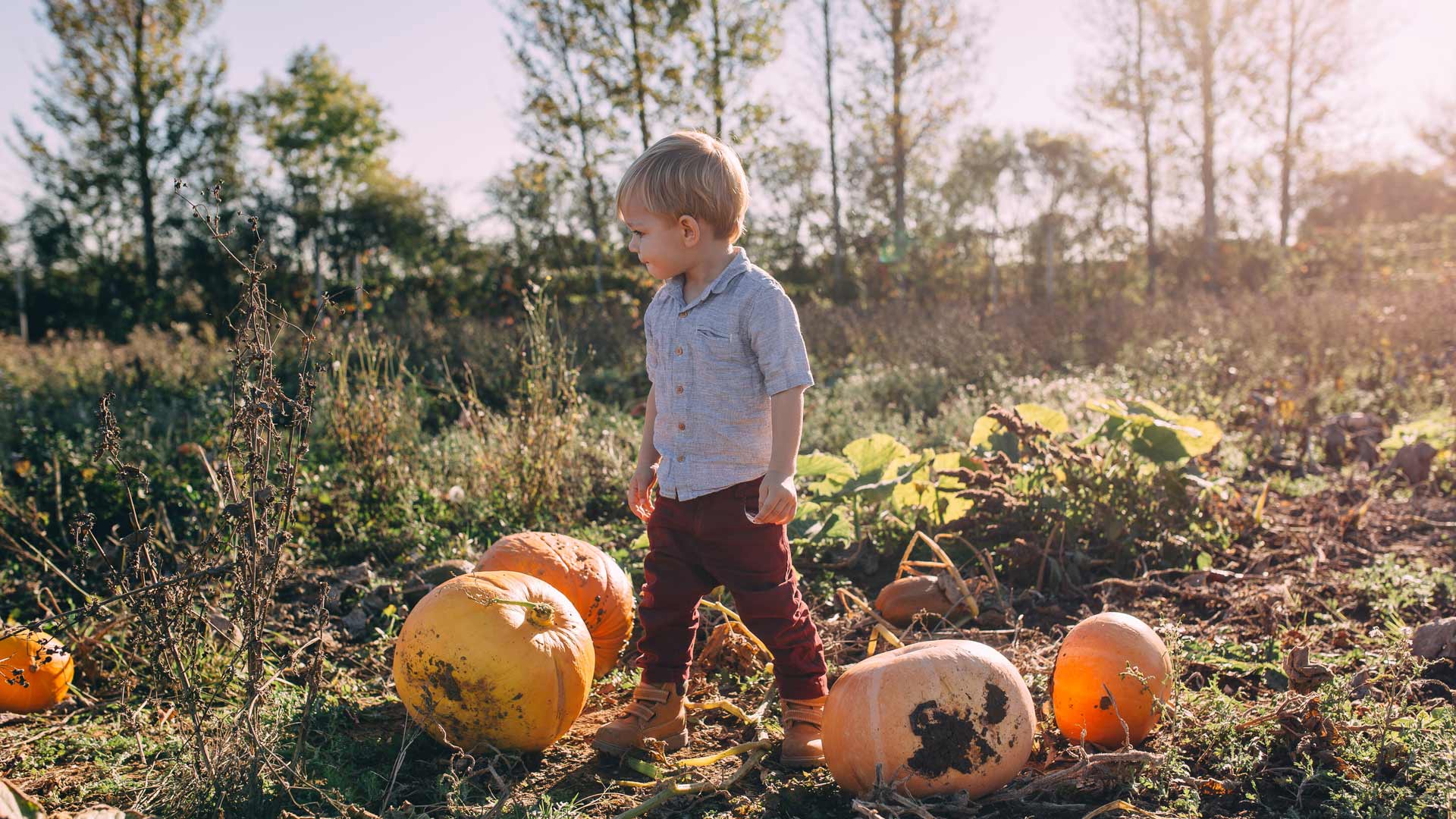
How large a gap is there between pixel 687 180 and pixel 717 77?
10.9 m

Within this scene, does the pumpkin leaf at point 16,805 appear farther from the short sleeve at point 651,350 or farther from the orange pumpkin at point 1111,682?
the orange pumpkin at point 1111,682

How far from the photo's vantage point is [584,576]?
2740mm

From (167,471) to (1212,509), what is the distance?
4797 millimetres

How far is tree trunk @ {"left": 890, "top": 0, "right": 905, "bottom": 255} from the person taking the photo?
44.7ft

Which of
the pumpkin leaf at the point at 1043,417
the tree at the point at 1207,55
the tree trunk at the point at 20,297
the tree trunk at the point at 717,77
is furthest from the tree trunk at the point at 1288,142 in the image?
the tree trunk at the point at 20,297

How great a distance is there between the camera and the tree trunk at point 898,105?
13.6 metres

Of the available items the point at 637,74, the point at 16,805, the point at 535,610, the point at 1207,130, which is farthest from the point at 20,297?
the point at 1207,130

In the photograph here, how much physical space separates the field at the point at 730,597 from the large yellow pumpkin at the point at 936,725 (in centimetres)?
7

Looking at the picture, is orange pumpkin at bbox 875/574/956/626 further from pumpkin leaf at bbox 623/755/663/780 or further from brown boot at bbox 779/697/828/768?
pumpkin leaf at bbox 623/755/663/780

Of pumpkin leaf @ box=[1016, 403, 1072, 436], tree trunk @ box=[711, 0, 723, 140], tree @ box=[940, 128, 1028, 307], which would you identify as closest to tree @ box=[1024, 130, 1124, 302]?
tree @ box=[940, 128, 1028, 307]

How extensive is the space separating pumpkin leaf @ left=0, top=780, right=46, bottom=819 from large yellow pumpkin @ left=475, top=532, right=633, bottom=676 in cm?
131

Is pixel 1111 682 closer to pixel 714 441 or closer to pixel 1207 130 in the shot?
pixel 714 441

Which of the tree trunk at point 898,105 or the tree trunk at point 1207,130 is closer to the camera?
the tree trunk at point 898,105

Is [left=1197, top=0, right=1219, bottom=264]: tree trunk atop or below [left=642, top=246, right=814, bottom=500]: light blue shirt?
atop
